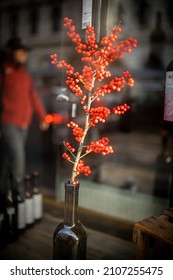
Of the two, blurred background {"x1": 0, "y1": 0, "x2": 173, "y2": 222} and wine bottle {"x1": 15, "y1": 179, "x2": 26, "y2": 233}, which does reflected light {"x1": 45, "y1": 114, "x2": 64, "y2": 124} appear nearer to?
blurred background {"x1": 0, "y1": 0, "x2": 173, "y2": 222}

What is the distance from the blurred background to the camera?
10.5 ft

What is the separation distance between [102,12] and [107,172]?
4.26 meters

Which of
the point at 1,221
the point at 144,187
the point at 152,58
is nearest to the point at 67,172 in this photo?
the point at 1,221

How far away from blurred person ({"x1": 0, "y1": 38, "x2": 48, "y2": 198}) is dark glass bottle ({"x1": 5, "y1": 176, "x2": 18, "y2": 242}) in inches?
22.5

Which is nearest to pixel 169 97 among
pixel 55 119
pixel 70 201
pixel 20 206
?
pixel 70 201

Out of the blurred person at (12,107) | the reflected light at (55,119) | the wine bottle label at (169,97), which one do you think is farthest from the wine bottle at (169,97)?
the blurred person at (12,107)

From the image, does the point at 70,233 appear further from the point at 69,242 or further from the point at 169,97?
the point at 169,97

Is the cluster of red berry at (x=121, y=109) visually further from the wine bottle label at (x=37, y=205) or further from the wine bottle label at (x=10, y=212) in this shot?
the wine bottle label at (x=37, y=205)

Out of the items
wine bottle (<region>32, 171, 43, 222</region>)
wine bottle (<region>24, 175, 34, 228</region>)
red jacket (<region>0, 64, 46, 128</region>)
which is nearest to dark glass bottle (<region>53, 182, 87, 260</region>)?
wine bottle (<region>24, 175, 34, 228</region>)

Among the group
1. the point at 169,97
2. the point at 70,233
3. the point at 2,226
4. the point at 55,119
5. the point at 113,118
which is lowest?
the point at 2,226

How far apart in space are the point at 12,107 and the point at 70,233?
195 cm

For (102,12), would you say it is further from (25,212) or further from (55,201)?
Answer: (55,201)

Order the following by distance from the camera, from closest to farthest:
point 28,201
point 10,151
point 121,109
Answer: point 121,109 < point 28,201 < point 10,151

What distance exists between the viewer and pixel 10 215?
8.79 ft
